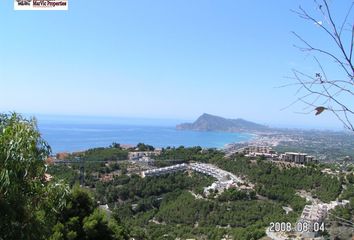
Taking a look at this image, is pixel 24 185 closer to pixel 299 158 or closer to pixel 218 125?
pixel 299 158

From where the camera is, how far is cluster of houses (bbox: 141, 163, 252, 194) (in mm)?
25516

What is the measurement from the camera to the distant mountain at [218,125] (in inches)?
5384

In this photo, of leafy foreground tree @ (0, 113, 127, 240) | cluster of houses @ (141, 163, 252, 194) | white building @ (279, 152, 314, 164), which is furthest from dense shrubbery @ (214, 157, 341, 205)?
leafy foreground tree @ (0, 113, 127, 240)

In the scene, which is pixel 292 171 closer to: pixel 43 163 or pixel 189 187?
pixel 189 187

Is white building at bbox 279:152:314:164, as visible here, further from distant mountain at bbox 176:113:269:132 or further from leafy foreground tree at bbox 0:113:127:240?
distant mountain at bbox 176:113:269:132

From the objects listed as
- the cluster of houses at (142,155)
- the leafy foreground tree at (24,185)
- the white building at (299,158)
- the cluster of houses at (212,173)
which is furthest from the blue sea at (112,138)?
the leafy foreground tree at (24,185)

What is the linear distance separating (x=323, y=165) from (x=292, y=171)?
2.66m

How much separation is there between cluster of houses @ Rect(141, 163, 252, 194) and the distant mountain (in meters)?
105

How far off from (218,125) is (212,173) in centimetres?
11023

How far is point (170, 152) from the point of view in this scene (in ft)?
119

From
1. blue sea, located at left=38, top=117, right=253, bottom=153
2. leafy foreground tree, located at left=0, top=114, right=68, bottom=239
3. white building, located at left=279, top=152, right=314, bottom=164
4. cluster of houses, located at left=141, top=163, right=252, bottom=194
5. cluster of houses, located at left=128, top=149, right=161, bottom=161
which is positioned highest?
leafy foreground tree, located at left=0, top=114, right=68, bottom=239

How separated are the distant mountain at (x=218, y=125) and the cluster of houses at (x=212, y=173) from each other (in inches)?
4130

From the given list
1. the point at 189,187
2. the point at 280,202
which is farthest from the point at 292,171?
the point at 189,187

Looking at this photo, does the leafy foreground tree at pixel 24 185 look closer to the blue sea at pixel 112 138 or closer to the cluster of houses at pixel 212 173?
the cluster of houses at pixel 212 173
